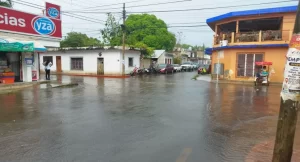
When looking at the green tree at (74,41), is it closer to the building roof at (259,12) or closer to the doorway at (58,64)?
the doorway at (58,64)

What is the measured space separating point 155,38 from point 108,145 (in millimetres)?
45524

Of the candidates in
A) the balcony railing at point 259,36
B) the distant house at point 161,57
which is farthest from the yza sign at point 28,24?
the distant house at point 161,57

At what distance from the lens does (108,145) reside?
17.2 ft

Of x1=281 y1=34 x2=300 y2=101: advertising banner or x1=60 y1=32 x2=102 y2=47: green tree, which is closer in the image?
x1=281 y1=34 x2=300 y2=101: advertising banner

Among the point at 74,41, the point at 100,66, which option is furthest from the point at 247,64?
the point at 74,41

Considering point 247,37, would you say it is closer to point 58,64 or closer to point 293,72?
point 293,72

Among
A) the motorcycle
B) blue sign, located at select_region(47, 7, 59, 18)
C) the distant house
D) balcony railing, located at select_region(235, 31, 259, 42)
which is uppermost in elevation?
blue sign, located at select_region(47, 7, 59, 18)

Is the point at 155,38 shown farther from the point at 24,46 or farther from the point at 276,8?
the point at 24,46

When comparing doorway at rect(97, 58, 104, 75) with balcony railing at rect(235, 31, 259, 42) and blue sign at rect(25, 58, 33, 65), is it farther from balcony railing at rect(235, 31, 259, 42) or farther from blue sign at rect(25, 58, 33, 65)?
balcony railing at rect(235, 31, 259, 42)

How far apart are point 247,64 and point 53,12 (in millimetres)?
16919

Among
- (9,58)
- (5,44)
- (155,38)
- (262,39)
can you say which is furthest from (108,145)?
(155,38)

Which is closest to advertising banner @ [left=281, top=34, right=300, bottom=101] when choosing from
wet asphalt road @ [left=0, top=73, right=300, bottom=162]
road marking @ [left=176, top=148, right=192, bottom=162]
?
wet asphalt road @ [left=0, top=73, right=300, bottom=162]

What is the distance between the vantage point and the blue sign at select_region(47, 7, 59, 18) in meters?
18.5

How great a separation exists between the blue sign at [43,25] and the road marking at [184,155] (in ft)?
53.6
